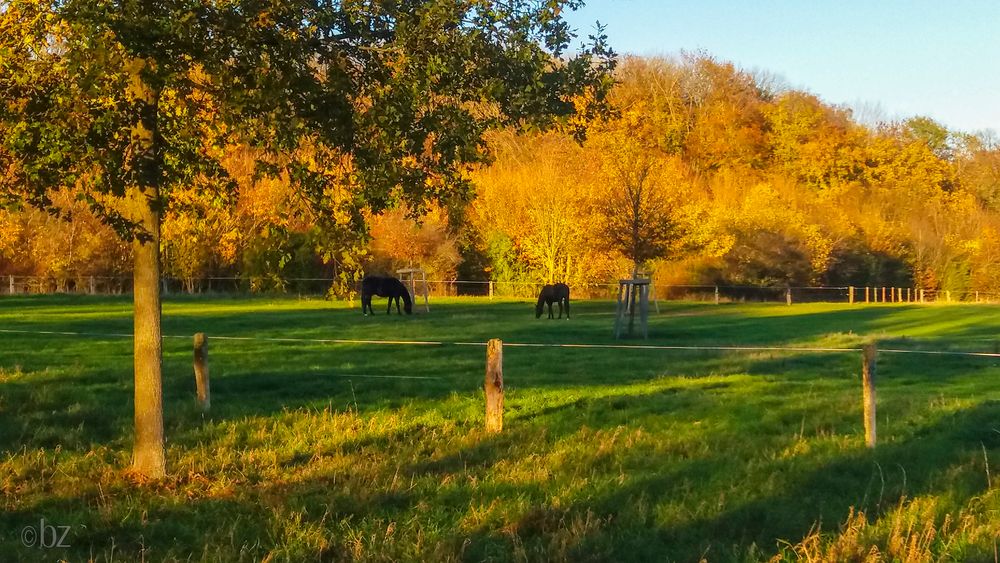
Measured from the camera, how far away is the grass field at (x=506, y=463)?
6.57 meters

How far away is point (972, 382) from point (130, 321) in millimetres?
22358

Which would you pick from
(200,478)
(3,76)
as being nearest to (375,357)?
(200,478)

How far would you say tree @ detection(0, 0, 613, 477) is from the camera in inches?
267

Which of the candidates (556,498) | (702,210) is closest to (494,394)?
(556,498)

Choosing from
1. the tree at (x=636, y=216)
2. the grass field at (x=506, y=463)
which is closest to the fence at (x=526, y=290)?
the tree at (x=636, y=216)

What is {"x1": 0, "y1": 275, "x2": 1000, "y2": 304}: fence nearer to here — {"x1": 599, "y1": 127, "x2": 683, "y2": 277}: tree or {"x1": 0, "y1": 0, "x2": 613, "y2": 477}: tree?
{"x1": 599, "y1": 127, "x2": 683, "y2": 277}: tree

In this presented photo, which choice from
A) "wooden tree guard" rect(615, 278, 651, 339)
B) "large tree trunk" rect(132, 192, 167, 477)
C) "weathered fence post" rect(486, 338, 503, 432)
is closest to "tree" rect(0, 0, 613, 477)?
"large tree trunk" rect(132, 192, 167, 477)

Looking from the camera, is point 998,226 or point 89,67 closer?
point 89,67

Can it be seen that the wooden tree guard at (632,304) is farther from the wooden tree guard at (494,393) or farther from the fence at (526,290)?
the fence at (526,290)

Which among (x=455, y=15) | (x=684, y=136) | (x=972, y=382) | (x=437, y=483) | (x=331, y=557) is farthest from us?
(x=684, y=136)

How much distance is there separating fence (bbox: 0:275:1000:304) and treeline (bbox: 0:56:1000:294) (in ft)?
2.48

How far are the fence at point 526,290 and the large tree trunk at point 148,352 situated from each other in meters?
38.5

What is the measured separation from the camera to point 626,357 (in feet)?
66.1

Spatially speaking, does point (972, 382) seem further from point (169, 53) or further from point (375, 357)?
point (169, 53)
